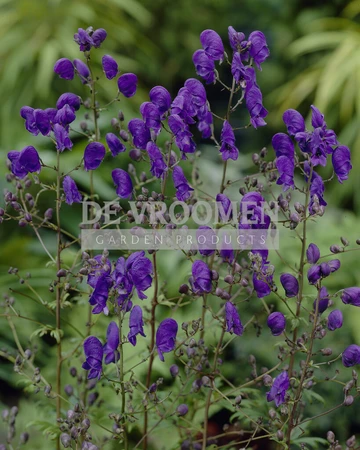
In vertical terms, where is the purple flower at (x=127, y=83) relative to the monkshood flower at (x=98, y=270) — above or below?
above

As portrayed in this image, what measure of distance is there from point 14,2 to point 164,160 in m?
4.09

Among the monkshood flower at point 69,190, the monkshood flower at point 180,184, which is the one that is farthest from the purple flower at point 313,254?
the monkshood flower at point 69,190

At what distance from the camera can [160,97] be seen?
4.49 ft

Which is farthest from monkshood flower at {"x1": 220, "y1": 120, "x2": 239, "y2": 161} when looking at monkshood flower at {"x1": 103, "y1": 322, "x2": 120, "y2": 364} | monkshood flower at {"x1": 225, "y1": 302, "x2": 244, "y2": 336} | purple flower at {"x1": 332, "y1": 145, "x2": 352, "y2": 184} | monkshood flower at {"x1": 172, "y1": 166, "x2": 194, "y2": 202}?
monkshood flower at {"x1": 103, "y1": 322, "x2": 120, "y2": 364}

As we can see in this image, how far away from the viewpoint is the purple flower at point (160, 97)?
1364mm

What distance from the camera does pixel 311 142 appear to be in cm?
129

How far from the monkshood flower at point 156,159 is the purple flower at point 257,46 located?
30cm

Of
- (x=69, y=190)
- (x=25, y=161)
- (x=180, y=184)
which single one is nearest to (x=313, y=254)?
(x=180, y=184)

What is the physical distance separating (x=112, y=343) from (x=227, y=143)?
484 mm

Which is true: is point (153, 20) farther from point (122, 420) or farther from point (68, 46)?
point (122, 420)

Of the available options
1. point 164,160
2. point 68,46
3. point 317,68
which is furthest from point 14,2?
point 164,160

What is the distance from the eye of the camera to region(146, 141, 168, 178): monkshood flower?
1.35 m

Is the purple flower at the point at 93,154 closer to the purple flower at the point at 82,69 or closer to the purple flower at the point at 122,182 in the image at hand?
the purple flower at the point at 122,182

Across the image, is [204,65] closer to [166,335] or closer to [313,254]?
[313,254]
